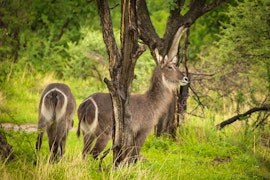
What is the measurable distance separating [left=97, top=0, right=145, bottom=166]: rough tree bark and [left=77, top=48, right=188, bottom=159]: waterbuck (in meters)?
0.83

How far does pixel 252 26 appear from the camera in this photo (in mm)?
9711

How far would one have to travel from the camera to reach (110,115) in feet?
22.2

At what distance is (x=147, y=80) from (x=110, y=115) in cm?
702

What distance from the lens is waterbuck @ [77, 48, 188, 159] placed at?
6732 millimetres

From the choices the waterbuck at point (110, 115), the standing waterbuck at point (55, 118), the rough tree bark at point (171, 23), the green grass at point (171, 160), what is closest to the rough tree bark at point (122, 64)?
the green grass at point (171, 160)

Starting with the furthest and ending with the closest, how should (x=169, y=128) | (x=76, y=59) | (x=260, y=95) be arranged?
1. (x=76, y=59)
2. (x=260, y=95)
3. (x=169, y=128)

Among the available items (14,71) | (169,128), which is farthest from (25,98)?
(169,128)

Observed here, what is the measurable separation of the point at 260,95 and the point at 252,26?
360 centimetres

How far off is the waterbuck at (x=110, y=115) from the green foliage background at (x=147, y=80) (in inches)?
11.5

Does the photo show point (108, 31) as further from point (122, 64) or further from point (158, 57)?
point (158, 57)

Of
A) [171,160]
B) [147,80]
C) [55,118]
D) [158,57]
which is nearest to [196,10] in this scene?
[158,57]

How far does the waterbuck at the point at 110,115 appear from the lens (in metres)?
6.73

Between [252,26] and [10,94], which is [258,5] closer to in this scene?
[252,26]

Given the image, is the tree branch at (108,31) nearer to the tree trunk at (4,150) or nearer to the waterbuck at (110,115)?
the waterbuck at (110,115)
